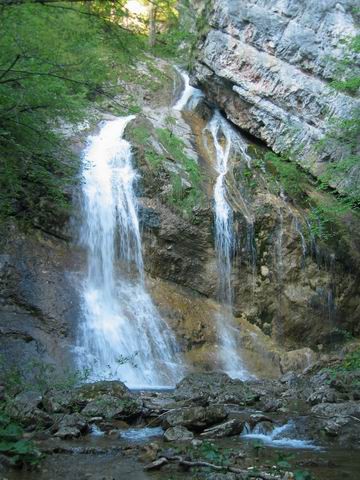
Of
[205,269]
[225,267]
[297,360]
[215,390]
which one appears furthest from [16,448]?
[225,267]

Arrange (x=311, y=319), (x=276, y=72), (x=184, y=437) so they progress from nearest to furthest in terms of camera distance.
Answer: (x=184, y=437)
(x=311, y=319)
(x=276, y=72)

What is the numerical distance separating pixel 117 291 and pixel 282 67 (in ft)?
30.6

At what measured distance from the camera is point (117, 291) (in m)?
13.0

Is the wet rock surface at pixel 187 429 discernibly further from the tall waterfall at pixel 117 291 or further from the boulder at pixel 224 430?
the tall waterfall at pixel 117 291

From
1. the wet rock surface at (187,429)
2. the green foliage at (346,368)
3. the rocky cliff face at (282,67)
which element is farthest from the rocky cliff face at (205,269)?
the wet rock surface at (187,429)

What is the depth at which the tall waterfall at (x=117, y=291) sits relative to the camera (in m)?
11.4

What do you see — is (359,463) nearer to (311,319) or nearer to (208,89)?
(311,319)

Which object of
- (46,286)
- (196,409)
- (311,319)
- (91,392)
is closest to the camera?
(196,409)

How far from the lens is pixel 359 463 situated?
6098 mm

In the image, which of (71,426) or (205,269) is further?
(205,269)

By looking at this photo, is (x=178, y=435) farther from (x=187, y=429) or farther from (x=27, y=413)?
(x=27, y=413)

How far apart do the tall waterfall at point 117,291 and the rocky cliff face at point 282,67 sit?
472 centimetres

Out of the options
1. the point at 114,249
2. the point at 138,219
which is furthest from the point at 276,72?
the point at 114,249

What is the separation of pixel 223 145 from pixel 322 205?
4.17 metres
